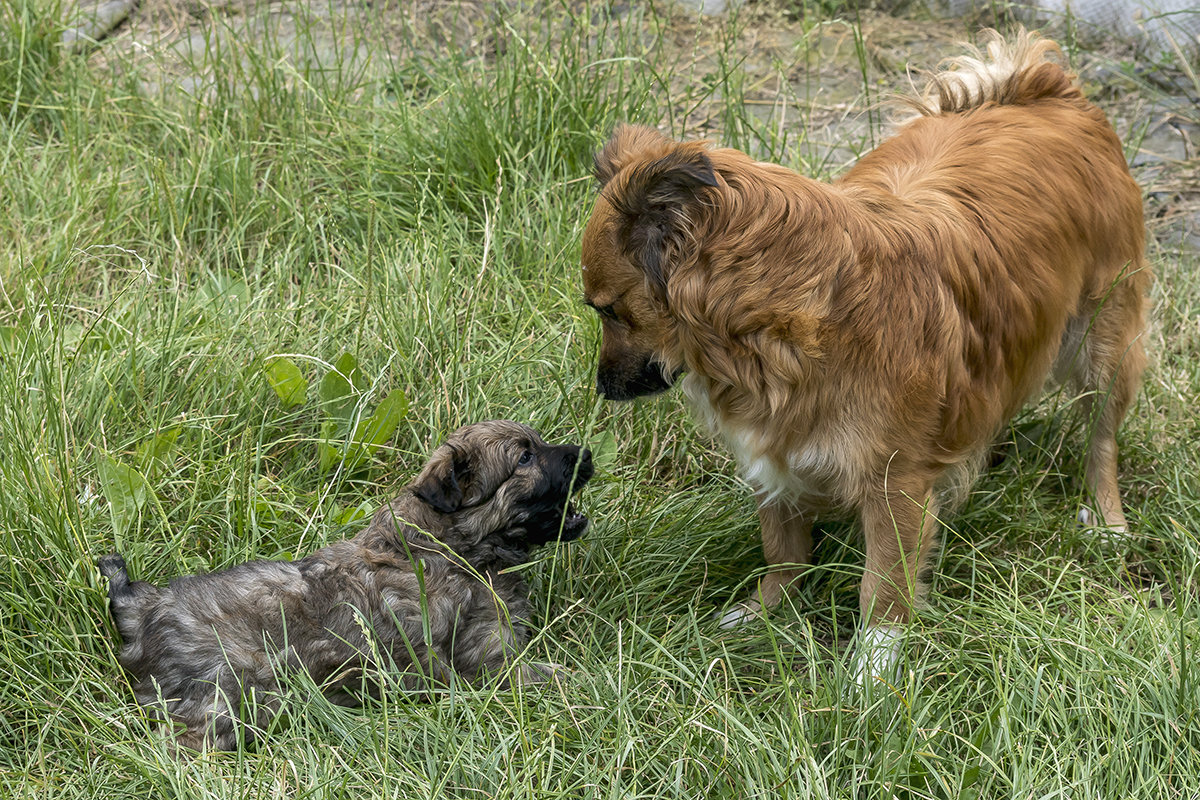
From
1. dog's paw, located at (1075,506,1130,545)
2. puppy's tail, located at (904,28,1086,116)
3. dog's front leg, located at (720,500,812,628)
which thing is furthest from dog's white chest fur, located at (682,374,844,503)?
puppy's tail, located at (904,28,1086,116)

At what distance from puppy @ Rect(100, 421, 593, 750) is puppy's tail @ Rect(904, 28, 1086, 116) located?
6.62 feet

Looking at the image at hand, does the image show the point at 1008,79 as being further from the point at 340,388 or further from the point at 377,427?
the point at 340,388

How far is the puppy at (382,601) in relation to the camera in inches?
127

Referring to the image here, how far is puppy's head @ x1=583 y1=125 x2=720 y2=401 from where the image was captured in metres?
2.99

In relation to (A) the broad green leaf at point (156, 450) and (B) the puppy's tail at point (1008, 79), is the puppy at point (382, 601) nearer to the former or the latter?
(A) the broad green leaf at point (156, 450)

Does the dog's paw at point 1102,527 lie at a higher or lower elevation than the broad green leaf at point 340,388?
lower

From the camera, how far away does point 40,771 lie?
3027 millimetres

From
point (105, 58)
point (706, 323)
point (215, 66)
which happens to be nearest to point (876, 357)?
point (706, 323)

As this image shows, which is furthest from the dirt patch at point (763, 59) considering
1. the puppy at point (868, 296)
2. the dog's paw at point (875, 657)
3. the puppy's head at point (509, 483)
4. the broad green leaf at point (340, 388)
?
the dog's paw at point (875, 657)

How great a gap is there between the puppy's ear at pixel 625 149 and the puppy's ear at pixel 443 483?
1.02 metres

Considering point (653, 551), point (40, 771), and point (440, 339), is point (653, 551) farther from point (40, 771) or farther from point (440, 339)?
point (40, 771)

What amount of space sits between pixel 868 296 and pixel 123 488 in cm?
257

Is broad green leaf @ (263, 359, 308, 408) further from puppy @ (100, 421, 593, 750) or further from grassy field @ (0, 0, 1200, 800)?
puppy @ (100, 421, 593, 750)

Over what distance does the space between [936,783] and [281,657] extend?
1937 mm
